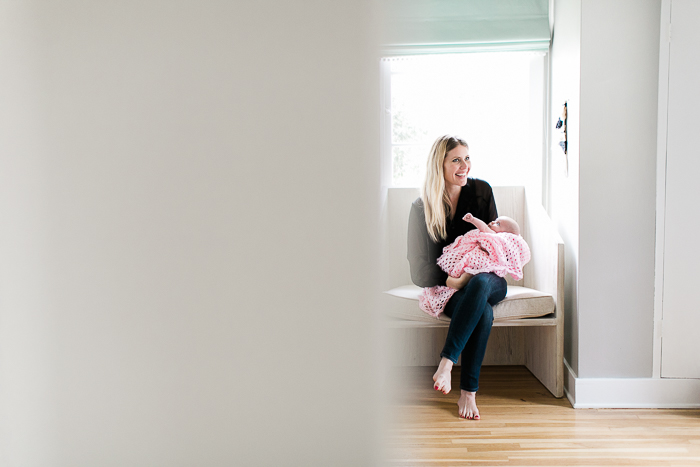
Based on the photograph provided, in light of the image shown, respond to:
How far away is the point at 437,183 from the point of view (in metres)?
1.86

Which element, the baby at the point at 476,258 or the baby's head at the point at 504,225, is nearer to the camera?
the baby at the point at 476,258

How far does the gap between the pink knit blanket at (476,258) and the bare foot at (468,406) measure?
0.29m

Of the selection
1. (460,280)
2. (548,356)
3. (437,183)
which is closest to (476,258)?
(460,280)

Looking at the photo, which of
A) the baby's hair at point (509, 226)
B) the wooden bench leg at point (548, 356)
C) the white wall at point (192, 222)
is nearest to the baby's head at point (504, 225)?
the baby's hair at point (509, 226)

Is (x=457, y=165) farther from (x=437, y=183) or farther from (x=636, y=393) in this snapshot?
(x=636, y=393)

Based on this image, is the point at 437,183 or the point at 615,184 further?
the point at 437,183

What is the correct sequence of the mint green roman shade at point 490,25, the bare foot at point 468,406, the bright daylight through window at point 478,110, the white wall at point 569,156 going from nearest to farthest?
the bare foot at point 468,406
the white wall at point 569,156
the mint green roman shade at point 490,25
the bright daylight through window at point 478,110

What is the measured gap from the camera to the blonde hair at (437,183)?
1.84 meters

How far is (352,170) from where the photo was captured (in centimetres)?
9

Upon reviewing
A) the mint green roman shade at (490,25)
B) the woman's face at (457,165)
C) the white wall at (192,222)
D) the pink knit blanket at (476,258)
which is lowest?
the pink knit blanket at (476,258)

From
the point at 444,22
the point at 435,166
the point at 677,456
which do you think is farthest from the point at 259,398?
the point at 444,22

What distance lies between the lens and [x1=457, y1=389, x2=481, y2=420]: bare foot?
1.48 m

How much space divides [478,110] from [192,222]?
7.42ft

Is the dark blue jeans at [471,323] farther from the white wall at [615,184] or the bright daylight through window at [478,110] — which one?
the bright daylight through window at [478,110]
